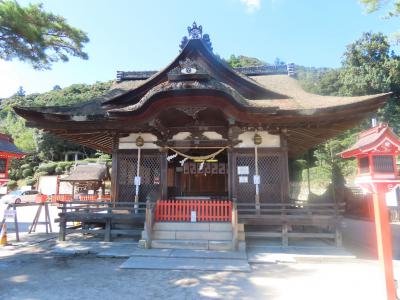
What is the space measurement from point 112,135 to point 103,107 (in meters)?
1.13

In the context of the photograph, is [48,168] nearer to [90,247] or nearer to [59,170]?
[59,170]

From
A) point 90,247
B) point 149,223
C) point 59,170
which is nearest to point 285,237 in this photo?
point 149,223

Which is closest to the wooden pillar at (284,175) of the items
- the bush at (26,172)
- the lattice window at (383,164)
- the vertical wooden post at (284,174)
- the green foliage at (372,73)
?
the vertical wooden post at (284,174)

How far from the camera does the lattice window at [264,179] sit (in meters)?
9.17

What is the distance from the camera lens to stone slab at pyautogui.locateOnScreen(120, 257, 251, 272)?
5.96 meters

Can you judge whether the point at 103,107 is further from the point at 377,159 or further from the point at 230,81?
the point at 377,159

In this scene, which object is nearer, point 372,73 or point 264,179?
point 264,179

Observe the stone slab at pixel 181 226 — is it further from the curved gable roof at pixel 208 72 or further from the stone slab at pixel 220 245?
the curved gable roof at pixel 208 72

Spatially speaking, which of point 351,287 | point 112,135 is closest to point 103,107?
point 112,135

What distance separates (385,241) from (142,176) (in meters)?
7.50

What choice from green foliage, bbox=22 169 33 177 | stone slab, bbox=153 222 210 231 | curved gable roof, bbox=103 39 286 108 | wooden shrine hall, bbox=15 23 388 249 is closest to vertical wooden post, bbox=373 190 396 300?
wooden shrine hall, bbox=15 23 388 249

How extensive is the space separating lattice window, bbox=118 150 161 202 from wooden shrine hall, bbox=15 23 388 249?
0.11ft

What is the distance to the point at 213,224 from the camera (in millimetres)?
8000

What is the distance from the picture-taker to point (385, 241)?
4.02 m
